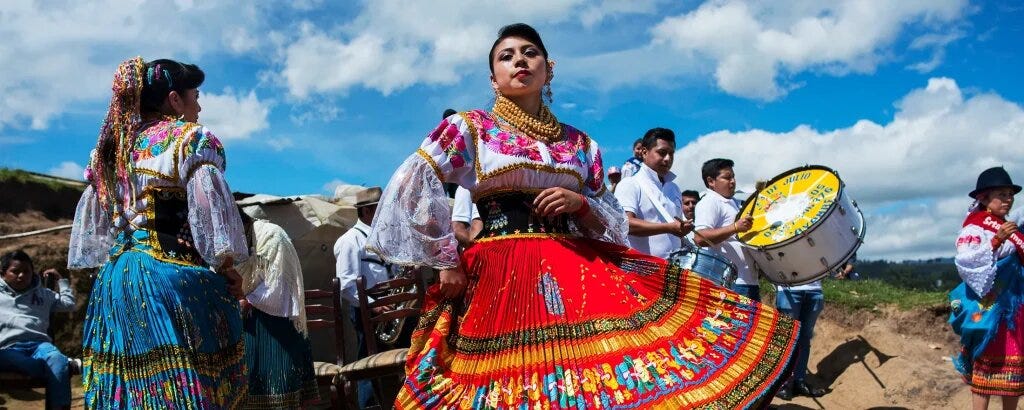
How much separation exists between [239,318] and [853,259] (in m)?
4.22

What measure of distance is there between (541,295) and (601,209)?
64cm

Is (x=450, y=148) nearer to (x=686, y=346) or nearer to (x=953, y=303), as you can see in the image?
(x=686, y=346)

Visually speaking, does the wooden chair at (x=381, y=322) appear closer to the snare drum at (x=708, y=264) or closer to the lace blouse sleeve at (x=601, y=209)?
the snare drum at (x=708, y=264)

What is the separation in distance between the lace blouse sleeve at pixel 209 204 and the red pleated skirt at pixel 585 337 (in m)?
1.01

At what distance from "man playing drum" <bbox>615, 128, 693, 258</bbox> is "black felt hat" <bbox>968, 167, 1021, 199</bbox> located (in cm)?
229

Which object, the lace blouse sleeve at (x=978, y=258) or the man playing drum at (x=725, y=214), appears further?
the man playing drum at (x=725, y=214)

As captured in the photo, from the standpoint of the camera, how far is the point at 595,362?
2979 millimetres

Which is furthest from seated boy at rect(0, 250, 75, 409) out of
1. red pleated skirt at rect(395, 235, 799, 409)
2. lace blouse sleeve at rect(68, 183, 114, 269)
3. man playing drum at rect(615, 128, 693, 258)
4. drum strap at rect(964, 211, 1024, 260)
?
drum strap at rect(964, 211, 1024, 260)

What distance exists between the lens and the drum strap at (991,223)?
6.62 metres

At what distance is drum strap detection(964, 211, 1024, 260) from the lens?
6621 mm

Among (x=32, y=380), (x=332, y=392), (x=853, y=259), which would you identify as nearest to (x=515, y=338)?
(x=332, y=392)

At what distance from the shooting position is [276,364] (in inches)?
227

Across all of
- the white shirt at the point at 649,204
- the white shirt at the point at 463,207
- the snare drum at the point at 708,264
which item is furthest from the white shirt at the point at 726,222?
the white shirt at the point at 463,207

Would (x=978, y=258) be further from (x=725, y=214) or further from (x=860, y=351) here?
(x=860, y=351)
